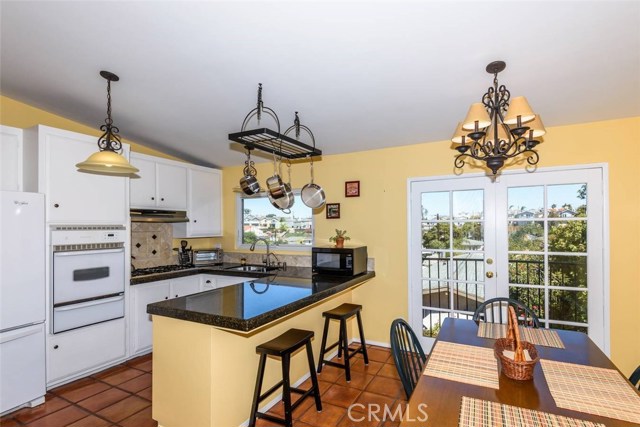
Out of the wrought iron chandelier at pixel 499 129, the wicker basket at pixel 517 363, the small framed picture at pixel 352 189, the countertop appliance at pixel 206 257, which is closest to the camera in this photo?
the wicker basket at pixel 517 363

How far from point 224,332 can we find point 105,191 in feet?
6.66

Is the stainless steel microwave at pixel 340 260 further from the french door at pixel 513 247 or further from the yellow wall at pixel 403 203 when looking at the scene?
the french door at pixel 513 247

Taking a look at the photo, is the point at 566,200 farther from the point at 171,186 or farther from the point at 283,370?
the point at 171,186

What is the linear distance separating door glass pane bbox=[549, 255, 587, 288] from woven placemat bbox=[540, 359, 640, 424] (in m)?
1.53

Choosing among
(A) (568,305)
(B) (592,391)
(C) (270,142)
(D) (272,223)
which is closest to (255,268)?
(D) (272,223)

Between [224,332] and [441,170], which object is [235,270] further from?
[441,170]

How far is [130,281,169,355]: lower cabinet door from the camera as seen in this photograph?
10.9 feet

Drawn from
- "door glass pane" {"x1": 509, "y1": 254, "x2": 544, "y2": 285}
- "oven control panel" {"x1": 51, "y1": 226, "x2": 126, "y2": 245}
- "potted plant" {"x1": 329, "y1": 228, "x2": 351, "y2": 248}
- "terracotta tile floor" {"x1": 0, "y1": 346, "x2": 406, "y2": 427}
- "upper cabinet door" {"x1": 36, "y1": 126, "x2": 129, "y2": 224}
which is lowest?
"terracotta tile floor" {"x1": 0, "y1": 346, "x2": 406, "y2": 427}

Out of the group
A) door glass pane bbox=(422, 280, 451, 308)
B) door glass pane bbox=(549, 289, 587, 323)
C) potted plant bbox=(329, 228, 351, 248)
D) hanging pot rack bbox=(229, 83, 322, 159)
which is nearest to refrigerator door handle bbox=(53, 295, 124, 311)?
hanging pot rack bbox=(229, 83, 322, 159)

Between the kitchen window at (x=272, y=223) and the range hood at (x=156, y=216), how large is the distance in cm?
80

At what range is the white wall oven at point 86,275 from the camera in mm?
2734

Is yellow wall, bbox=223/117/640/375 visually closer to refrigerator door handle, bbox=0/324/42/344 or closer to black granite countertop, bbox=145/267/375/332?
black granite countertop, bbox=145/267/375/332

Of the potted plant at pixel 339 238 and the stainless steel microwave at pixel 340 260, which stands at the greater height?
the potted plant at pixel 339 238

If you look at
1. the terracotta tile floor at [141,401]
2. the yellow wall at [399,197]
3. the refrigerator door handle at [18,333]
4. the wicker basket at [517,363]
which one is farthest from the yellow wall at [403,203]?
the refrigerator door handle at [18,333]
